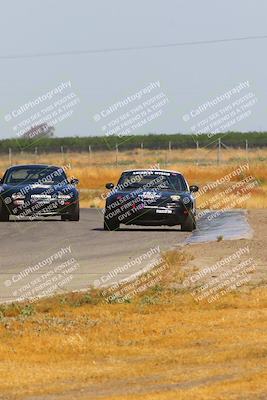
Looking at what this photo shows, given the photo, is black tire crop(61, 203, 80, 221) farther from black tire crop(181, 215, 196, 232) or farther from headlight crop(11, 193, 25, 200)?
black tire crop(181, 215, 196, 232)

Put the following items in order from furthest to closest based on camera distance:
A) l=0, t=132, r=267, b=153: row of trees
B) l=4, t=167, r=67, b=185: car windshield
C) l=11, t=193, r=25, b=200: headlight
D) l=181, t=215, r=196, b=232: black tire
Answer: l=0, t=132, r=267, b=153: row of trees → l=4, t=167, r=67, b=185: car windshield → l=11, t=193, r=25, b=200: headlight → l=181, t=215, r=196, b=232: black tire

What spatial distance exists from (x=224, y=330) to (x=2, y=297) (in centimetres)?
402

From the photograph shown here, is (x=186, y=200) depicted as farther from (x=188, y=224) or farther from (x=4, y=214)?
(x=4, y=214)

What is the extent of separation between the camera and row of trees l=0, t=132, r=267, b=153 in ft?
368

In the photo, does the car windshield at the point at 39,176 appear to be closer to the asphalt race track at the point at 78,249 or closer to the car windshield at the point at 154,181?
the asphalt race track at the point at 78,249

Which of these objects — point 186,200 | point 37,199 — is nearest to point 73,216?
point 37,199

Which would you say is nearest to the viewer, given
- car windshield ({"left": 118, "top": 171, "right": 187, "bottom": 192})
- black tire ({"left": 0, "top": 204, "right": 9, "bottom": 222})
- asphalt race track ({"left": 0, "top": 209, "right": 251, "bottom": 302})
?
asphalt race track ({"left": 0, "top": 209, "right": 251, "bottom": 302})

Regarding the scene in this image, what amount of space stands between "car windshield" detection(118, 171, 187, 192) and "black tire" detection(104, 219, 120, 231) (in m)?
1.14

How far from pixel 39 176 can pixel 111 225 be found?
4469mm

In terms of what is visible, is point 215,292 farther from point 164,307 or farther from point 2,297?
point 2,297

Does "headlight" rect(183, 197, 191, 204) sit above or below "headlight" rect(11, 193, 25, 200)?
below

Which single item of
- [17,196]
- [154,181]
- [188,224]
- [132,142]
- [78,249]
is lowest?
[132,142]

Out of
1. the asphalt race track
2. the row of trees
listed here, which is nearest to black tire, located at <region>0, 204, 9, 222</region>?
the asphalt race track

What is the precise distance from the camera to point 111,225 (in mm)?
29109
